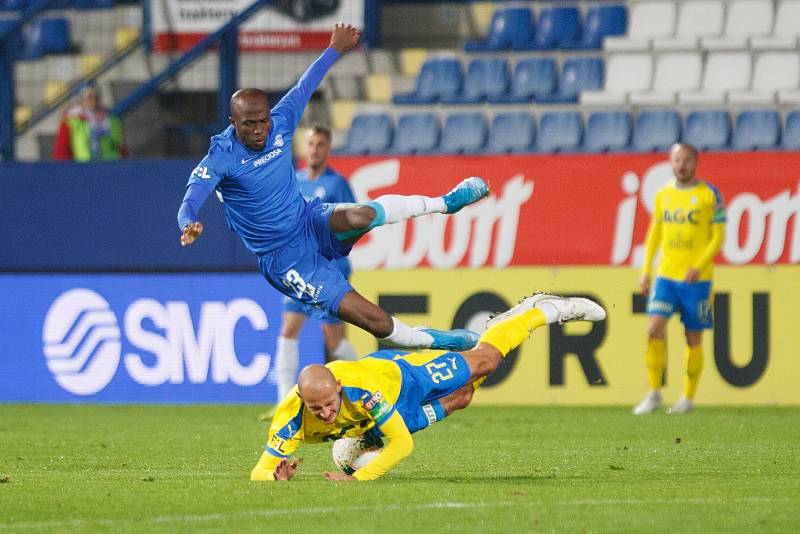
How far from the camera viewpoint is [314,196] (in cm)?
1226

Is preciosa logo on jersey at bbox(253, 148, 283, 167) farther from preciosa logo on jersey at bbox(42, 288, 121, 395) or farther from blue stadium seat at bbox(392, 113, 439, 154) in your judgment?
blue stadium seat at bbox(392, 113, 439, 154)

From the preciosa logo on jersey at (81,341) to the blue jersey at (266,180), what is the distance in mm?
6075

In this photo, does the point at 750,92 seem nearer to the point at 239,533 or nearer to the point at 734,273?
the point at 734,273

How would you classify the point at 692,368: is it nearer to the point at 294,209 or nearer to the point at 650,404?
the point at 650,404

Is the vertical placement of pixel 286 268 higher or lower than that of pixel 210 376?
higher

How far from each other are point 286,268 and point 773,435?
4.06 m

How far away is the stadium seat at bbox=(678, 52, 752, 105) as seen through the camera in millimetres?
16647

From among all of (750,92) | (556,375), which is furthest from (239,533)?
(750,92)

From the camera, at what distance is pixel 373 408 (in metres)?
7.91

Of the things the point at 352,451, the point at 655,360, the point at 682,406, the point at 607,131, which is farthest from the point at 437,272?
the point at 352,451

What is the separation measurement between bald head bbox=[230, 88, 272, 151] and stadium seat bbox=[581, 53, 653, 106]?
8.54 meters

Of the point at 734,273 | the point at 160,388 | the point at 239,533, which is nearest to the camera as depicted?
the point at 239,533

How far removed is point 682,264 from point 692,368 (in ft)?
3.00

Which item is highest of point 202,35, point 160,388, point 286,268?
point 202,35
